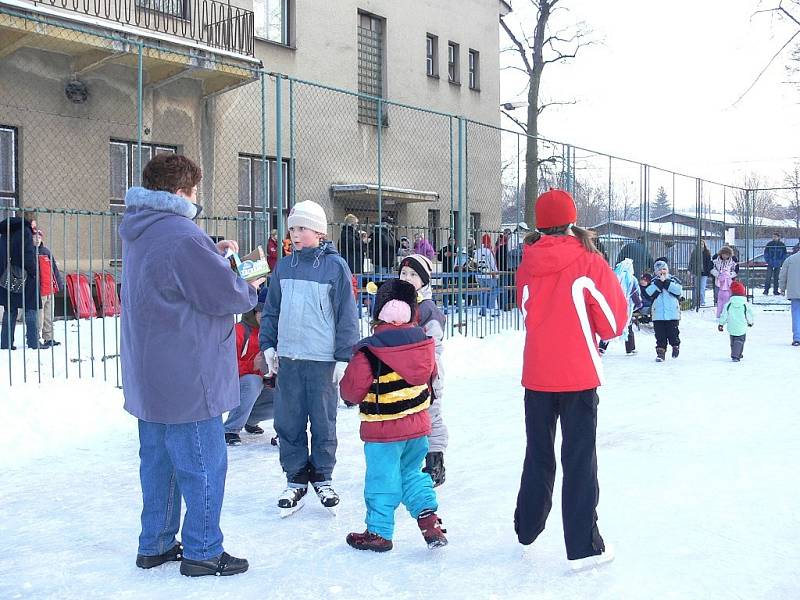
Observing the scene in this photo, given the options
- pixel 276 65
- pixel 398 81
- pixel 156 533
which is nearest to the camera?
pixel 156 533

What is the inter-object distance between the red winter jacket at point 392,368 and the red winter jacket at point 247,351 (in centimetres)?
247

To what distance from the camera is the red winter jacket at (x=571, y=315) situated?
12.5ft

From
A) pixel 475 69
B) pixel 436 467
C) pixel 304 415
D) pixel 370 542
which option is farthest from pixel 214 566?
pixel 475 69

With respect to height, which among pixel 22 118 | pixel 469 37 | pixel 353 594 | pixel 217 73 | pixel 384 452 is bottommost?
pixel 353 594

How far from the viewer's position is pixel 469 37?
23828mm

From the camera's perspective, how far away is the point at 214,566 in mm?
3811

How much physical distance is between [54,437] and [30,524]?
212 centimetres

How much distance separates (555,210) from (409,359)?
0.96 meters

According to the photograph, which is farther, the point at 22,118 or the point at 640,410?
the point at 22,118

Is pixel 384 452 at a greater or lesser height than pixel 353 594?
greater

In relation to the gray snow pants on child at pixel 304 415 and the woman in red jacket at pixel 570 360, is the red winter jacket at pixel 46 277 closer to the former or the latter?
the gray snow pants on child at pixel 304 415

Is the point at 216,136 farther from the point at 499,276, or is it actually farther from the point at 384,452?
the point at 384,452

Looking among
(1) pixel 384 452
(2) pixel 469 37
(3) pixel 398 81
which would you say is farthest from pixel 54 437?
(2) pixel 469 37

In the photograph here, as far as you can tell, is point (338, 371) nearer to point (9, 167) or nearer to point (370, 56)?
point (9, 167)
